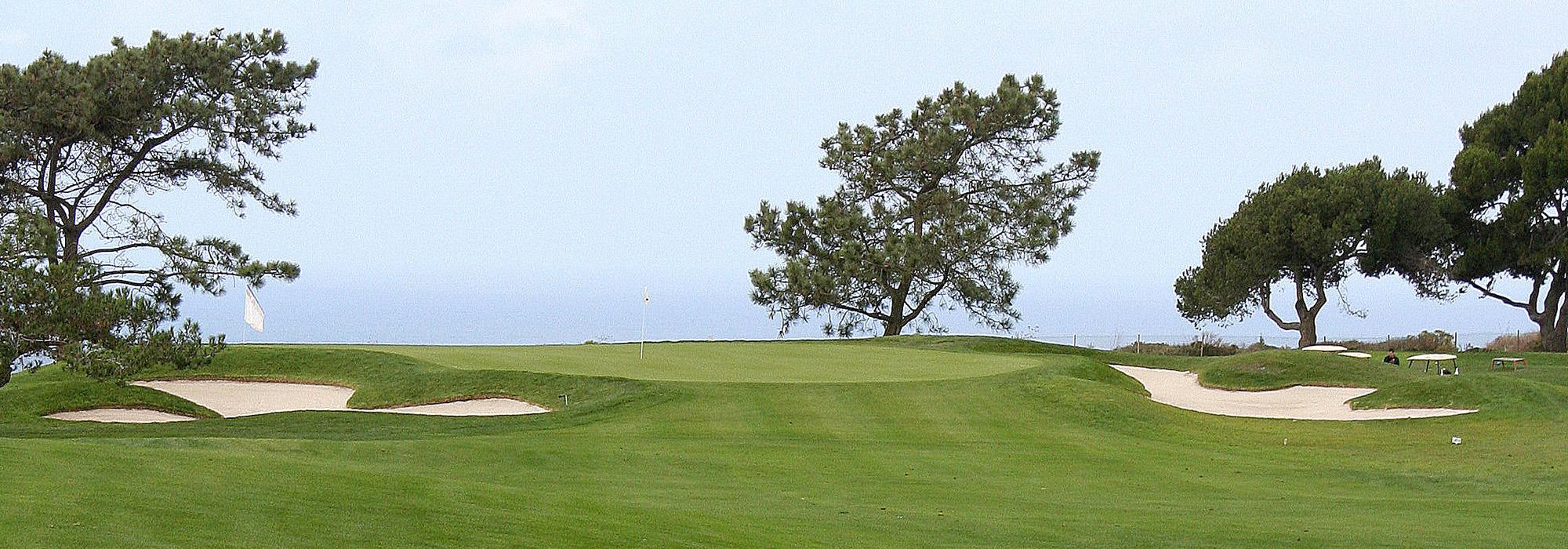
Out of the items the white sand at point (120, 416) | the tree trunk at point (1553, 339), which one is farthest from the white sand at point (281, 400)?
the tree trunk at point (1553, 339)

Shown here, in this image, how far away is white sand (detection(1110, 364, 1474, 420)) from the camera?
22800 mm

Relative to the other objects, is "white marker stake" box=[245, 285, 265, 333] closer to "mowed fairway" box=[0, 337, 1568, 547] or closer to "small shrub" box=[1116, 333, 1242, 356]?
"mowed fairway" box=[0, 337, 1568, 547]

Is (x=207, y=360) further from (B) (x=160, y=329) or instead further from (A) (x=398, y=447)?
(A) (x=398, y=447)

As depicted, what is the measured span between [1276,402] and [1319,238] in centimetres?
2240

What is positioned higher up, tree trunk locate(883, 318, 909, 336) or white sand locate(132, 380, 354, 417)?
tree trunk locate(883, 318, 909, 336)

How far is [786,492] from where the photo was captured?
12.5 m

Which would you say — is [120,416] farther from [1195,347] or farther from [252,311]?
[1195,347]

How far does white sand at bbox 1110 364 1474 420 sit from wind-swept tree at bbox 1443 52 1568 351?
69.9 feet

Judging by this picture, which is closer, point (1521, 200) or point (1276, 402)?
point (1276, 402)

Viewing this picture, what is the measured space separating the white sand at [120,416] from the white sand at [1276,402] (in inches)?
743

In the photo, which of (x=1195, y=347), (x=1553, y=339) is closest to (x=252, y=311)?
(x=1195, y=347)

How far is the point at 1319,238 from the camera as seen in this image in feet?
152

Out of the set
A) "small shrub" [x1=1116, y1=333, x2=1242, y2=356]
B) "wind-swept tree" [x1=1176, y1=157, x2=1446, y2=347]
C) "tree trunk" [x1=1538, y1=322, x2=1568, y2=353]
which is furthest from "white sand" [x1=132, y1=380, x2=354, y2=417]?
"tree trunk" [x1=1538, y1=322, x2=1568, y2=353]

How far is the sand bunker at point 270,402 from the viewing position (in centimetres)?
2095
